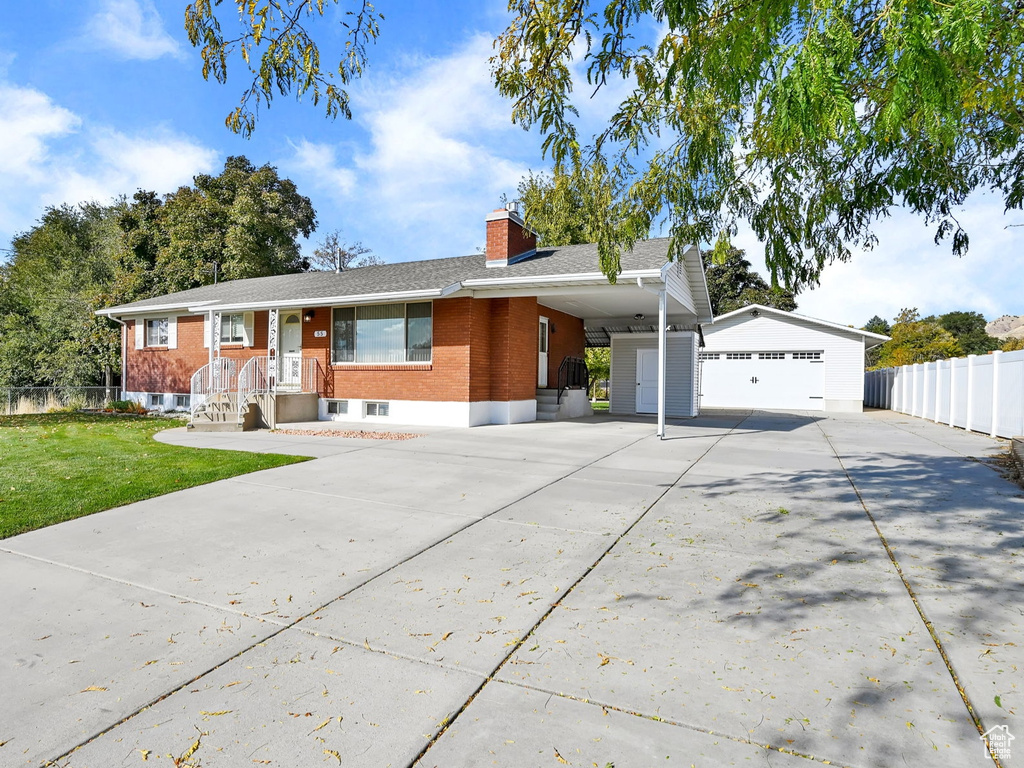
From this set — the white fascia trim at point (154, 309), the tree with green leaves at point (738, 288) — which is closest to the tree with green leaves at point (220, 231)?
the white fascia trim at point (154, 309)

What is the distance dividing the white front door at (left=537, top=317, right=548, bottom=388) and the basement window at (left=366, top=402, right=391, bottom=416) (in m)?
4.59

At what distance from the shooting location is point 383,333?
14.1 metres

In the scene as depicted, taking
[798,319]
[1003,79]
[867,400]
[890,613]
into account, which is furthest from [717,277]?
[890,613]

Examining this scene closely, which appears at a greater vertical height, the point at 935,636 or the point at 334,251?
the point at 334,251

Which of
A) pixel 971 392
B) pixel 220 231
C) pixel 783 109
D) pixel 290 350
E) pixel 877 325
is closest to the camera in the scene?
pixel 783 109

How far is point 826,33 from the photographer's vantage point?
3051 mm

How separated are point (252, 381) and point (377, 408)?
346cm

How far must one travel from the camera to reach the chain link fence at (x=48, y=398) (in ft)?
62.0

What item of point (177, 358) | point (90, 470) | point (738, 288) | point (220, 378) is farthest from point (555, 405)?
point (738, 288)

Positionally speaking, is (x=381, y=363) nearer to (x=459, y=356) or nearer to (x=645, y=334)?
(x=459, y=356)

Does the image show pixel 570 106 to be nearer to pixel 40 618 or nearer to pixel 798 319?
pixel 40 618

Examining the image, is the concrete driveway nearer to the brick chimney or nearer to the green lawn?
the green lawn

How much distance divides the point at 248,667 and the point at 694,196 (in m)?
6.32

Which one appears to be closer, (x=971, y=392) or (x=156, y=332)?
(x=971, y=392)
